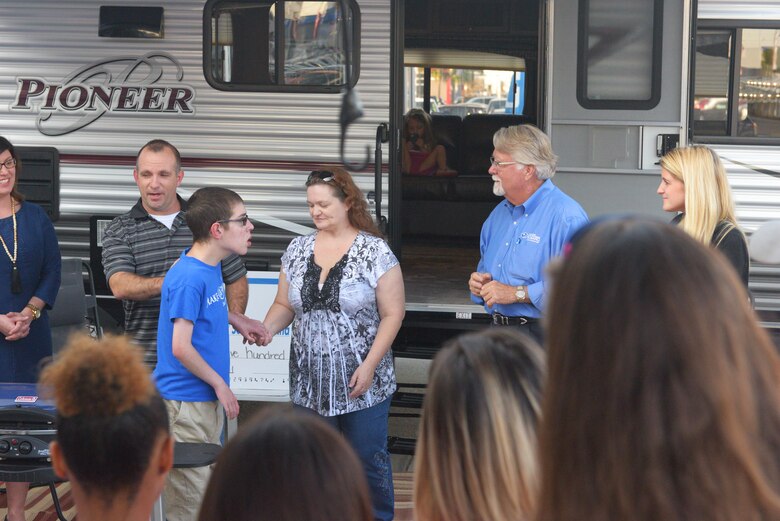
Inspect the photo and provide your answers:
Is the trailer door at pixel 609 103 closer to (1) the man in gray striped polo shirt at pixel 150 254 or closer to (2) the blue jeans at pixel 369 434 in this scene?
(2) the blue jeans at pixel 369 434

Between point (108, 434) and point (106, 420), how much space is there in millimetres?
27

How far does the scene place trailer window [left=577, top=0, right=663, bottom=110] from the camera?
5598 mm

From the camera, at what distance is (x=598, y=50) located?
18.6ft

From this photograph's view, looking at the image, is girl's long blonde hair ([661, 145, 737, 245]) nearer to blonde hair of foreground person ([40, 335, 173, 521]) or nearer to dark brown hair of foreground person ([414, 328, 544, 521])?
dark brown hair of foreground person ([414, 328, 544, 521])

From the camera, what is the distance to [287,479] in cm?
140

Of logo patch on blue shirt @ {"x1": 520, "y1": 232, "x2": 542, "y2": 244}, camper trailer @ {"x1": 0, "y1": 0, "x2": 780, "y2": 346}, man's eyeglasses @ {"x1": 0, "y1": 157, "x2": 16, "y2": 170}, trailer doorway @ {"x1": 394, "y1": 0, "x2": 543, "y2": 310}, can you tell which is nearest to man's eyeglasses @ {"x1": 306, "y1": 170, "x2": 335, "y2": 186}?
logo patch on blue shirt @ {"x1": 520, "y1": 232, "x2": 542, "y2": 244}

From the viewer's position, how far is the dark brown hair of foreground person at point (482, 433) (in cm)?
149

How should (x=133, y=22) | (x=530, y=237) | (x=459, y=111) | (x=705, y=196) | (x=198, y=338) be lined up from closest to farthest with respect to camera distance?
(x=198, y=338) → (x=705, y=196) → (x=530, y=237) → (x=133, y=22) → (x=459, y=111)

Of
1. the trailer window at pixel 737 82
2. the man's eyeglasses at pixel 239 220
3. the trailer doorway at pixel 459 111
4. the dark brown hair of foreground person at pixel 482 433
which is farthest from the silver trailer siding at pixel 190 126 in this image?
the dark brown hair of foreground person at pixel 482 433

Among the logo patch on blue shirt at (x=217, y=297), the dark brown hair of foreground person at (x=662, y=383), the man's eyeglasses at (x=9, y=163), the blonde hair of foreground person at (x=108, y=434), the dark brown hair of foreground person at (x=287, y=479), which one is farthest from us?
the man's eyeglasses at (x=9, y=163)

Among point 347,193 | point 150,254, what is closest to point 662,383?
point 347,193

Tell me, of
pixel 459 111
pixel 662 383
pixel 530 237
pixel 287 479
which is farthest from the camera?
pixel 459 111

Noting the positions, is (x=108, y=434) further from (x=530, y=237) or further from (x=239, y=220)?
(x=530, y=237)

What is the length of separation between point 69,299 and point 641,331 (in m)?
4.64
